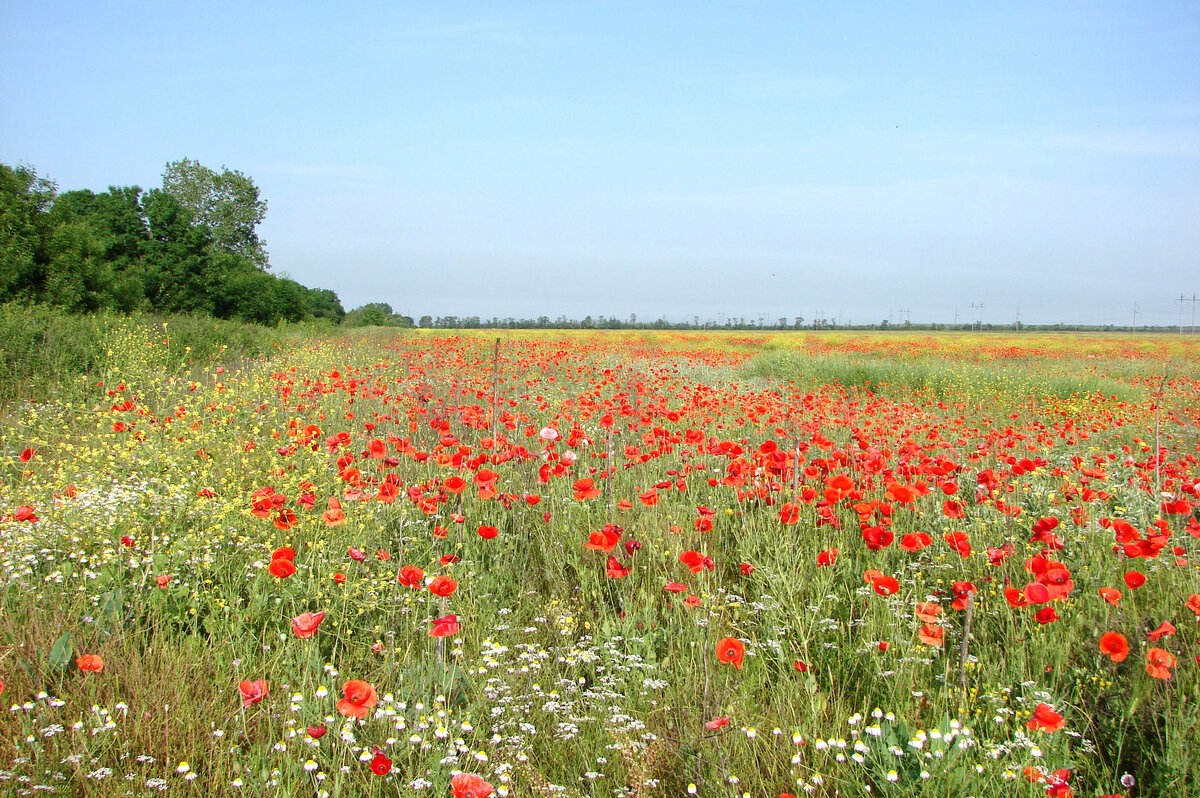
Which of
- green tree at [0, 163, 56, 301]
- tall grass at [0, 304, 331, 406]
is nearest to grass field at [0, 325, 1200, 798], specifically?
tall grass at [0, 304, 331, 406]

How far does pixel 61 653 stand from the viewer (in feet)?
6.80

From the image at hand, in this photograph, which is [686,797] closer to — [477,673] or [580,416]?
[477,673]

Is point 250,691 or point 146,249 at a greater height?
point 146,249

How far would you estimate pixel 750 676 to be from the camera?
2293 millimetres

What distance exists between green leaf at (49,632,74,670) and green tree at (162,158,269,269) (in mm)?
47562

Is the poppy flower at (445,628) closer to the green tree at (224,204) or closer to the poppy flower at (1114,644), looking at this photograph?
the poppy flower at (1114,644)

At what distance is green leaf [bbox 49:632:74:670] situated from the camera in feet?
6.73

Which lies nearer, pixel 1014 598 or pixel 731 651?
pixel 731 651

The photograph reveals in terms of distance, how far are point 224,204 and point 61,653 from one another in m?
49.8

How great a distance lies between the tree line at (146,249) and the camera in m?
15.7

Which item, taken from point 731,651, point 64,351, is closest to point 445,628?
point 731,651

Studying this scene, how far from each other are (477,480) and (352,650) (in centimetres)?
79

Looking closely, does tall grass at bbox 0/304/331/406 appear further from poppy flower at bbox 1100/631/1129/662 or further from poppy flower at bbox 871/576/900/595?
poppy flower at bbox 1100/631/1129/662

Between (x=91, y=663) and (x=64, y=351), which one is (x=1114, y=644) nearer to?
(x=91, y=663)
